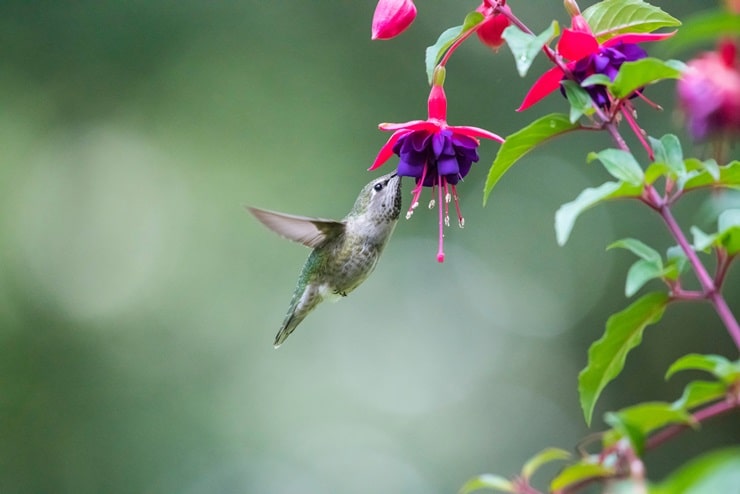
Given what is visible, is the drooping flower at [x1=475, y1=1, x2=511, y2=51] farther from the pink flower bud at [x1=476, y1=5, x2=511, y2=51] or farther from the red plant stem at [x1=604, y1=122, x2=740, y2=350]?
the red plant stem at [x1=604, y1=122, x2=740, y2=350]

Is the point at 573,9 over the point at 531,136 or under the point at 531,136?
over

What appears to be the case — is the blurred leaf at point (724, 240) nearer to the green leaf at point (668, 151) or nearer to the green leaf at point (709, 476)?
the green leaf at point (668, 151)

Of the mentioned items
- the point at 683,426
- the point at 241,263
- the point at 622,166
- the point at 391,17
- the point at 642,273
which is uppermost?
the point at 241,263

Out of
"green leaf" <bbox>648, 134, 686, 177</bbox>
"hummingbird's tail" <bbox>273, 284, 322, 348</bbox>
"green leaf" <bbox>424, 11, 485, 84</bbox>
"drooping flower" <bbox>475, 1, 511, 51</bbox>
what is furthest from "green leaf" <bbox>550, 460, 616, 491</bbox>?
"hummingbird's tail" <bbox>273, 284, 322, 348</bbox>

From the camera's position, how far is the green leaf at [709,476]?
54 cm

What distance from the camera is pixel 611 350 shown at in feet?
3.46

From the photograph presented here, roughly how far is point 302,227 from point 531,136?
0.79 m

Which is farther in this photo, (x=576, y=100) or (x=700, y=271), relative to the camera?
(x=576, y=100)

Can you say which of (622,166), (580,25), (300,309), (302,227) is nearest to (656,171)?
(622,166)

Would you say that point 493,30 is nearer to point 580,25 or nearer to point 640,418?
point 580,25

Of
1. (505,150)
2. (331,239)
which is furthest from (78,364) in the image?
(505,150)

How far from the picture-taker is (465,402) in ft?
16.1

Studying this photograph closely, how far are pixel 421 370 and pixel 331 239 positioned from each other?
3.05 metres

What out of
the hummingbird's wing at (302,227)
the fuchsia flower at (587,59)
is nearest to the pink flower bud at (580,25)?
the fuchsia flower at (587,59)
